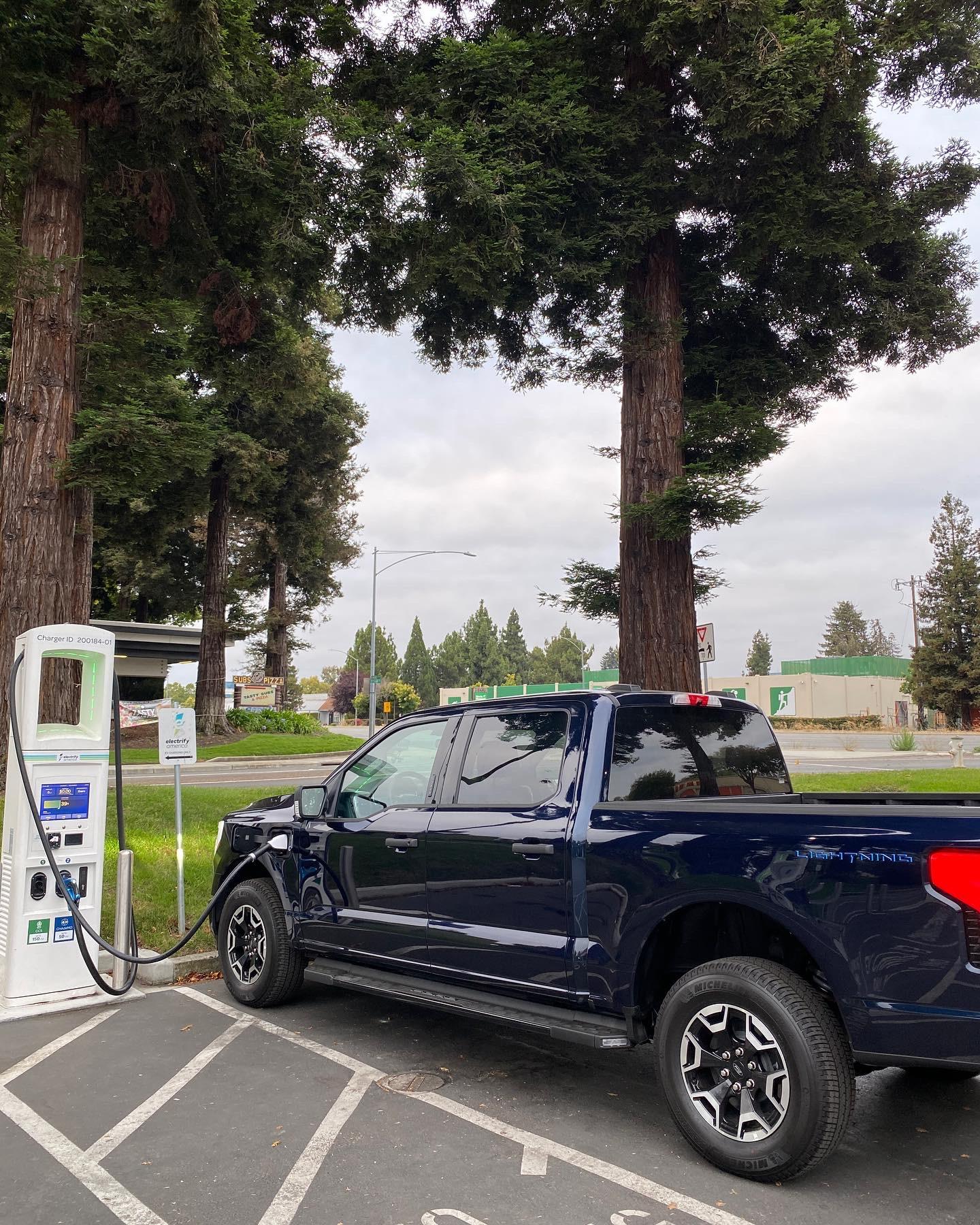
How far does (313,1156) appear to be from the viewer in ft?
12.2

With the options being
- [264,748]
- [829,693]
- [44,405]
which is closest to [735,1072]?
[44,405]

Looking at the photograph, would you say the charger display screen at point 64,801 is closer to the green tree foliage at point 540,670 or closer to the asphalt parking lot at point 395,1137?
the asphalt parking lot at point 395,1137

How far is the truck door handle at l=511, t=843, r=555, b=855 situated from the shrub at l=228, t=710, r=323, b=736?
28543 mm

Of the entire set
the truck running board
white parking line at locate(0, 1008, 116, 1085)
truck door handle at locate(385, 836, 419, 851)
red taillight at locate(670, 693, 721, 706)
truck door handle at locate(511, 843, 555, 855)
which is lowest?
white parking line at locate(0, 1008, 116, 1085)

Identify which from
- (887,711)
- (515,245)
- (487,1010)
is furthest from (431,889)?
(887,711)

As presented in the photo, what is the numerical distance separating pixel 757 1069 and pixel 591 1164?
2.50 feet

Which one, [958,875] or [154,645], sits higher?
[154,645]

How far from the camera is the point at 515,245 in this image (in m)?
9.99

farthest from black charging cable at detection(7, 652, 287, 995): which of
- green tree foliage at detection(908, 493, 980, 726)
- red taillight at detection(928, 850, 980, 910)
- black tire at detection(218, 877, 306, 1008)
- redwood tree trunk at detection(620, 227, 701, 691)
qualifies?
green tree foliage at detection(908, 493, 980, 726)

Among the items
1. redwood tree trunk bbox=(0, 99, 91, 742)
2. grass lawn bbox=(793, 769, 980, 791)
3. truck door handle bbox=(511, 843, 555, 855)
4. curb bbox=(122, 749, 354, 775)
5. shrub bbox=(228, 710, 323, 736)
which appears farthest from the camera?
shrub bbox=(228, 710, 323, 736)

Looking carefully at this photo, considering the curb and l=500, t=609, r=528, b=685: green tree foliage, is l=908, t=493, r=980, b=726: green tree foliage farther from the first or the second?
l=500, t=609, r=528, b=685: green tree foliage

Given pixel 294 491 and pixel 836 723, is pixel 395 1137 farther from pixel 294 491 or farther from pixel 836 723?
pixel 836 723

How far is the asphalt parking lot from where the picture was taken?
10.8 ft

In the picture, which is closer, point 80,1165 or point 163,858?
point 80,1165
